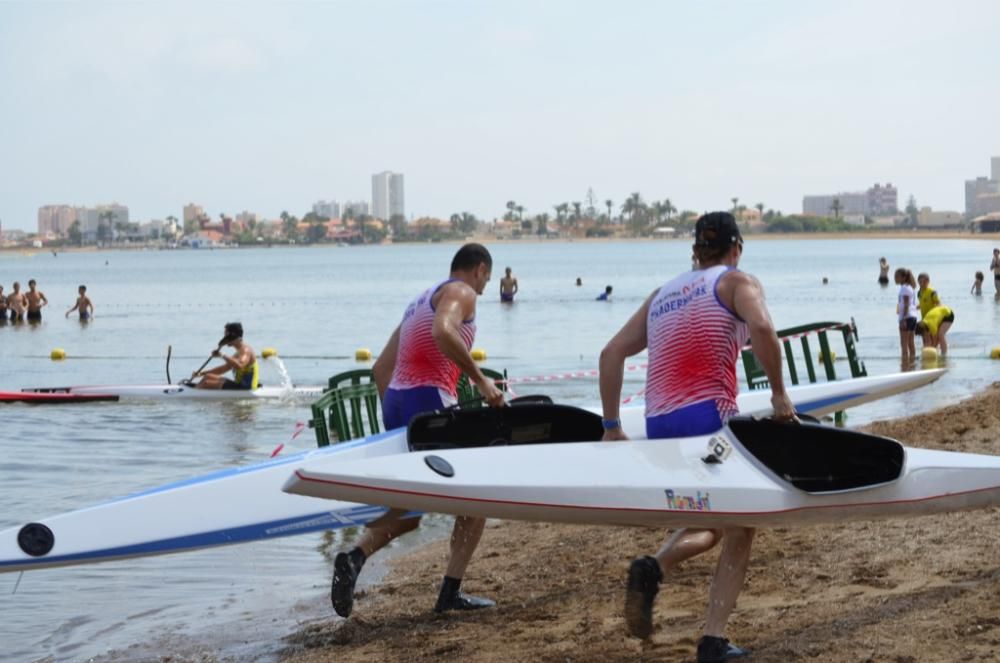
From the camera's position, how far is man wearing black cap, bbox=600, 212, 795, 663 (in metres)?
5.26

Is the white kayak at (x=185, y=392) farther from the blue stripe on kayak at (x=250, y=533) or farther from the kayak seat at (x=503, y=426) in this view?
the kayak seat at (x=503, y=426)

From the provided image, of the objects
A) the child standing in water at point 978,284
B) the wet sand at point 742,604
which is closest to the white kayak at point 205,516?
the wet sand at point 742,604

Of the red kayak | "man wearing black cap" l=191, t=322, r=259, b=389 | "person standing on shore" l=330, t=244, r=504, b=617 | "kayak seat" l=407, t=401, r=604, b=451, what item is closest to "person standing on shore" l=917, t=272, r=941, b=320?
"man wearing black cap" l=191, t=322, r=259, b=389

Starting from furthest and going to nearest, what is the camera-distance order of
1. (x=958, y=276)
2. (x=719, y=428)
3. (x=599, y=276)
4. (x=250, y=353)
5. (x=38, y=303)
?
(x=599, y=276)
(x=958, y=276)
(x=38, y=303)
(x=250, y=353)
(x=719, y=428)

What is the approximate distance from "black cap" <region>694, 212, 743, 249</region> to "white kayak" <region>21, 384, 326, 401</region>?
13335 millimetres

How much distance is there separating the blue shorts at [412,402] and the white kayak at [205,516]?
0.10 m

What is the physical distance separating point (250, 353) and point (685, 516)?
1435cm

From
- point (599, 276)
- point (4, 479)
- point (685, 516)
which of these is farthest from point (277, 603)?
point (599, 276)

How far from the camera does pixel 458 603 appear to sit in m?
6.74

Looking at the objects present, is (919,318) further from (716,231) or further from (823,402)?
(716,231)

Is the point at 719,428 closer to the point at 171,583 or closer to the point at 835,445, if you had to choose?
the point at 835,445

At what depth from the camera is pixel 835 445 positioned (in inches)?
230

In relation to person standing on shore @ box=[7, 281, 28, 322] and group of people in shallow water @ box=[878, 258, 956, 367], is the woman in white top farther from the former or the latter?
person standing on shore @ box=[7, 281, 28, 322]

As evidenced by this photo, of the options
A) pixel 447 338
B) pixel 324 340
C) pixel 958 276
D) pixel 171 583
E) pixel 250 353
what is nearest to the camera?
pixel 447 338
